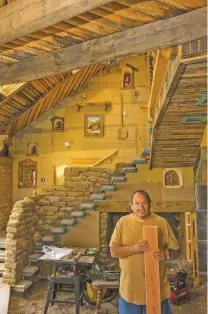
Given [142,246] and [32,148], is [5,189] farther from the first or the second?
[142,246]

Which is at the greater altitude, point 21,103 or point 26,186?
point 21,103

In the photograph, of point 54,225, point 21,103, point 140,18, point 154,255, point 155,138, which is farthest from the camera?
point 21,103

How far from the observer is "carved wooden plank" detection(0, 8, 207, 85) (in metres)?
2.46

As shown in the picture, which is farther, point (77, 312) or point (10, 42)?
point (77, 312)

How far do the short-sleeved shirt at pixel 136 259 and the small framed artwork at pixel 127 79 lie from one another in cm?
961

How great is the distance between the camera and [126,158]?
11539 millimetres

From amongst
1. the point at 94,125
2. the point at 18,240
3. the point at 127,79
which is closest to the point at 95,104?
the point at 94,125

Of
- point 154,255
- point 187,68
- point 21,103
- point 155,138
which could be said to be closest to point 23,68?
point 187,68

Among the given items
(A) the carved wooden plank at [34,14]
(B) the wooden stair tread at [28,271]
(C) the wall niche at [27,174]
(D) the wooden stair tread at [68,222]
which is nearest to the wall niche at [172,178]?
(D) the wooden stair tread at [68,222]

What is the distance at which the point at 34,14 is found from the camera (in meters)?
2.51

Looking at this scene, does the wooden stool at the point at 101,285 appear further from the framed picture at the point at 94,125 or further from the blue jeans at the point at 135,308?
the framed picture at the point at 94,125

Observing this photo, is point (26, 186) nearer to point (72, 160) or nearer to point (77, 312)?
point (72, 160)

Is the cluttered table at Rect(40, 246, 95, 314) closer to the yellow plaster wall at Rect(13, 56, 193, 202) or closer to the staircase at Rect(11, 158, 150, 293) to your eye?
the staircase at Rect(11, 158, 150, 293)

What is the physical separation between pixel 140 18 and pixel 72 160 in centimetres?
936
